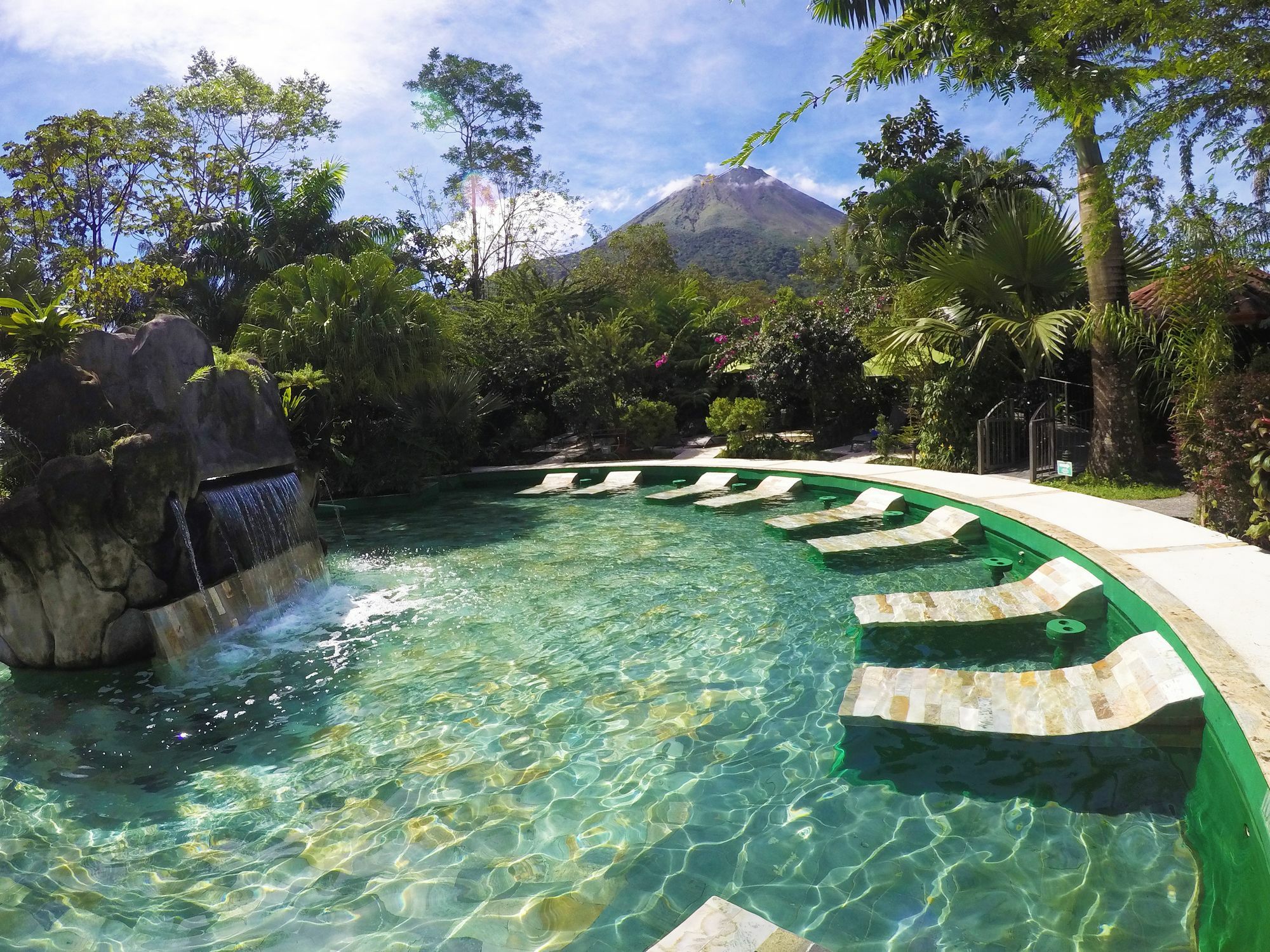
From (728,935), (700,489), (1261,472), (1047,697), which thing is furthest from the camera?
(700,489)

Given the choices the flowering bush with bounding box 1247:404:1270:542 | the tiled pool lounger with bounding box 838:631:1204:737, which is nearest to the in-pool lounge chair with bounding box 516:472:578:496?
the tiled pool lounger with bounding box 838:631:1204:737

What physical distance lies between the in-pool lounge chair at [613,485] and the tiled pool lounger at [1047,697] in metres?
9.91

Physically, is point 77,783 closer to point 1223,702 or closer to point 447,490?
point 1223,702

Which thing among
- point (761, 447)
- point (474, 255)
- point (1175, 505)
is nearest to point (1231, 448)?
point (1175, 505)

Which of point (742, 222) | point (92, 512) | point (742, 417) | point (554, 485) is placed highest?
point (742, 222)

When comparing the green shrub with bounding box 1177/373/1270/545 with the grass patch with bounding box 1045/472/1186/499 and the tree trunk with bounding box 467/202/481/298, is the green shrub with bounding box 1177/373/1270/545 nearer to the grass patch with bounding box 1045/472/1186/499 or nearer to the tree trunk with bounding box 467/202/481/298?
the grass patch with bounding box 1045/472/1186/499

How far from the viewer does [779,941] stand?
259 cm

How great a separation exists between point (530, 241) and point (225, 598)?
1163 inches

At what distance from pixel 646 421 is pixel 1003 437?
806cm

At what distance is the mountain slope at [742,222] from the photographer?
226ft

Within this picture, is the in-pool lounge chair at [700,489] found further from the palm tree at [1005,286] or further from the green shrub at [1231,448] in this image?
the green shrub at [1231,448]

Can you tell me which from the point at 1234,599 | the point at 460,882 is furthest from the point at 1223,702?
the point at 460,882

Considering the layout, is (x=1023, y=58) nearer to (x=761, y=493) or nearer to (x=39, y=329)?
(x=761, y=493)

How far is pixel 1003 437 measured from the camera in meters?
12.4
